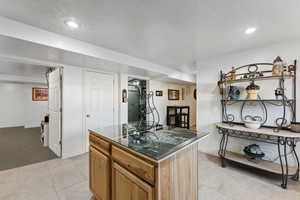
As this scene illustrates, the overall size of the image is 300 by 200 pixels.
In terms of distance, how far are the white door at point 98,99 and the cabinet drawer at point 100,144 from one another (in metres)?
1.84

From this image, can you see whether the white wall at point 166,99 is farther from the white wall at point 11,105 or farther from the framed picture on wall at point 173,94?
the white wall at point 11,105

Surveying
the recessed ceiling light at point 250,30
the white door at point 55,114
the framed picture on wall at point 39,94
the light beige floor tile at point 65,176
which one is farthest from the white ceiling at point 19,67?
the recessed ceiling light at point 250,30

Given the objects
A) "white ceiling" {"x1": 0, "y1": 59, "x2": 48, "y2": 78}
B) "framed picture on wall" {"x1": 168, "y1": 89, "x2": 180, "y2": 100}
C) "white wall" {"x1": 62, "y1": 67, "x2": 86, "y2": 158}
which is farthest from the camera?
"framed picture on wall" {"x1": 168, "y1": 89, "x2": 180, "y2": 100}

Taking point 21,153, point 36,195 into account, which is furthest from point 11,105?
point 36,195

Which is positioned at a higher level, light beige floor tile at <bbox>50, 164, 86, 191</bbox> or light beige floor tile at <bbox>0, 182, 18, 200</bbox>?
light beige floor tile at <bbox>0, 182, 18, 200</bbox>

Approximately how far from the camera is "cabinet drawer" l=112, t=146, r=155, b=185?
0.99 metres

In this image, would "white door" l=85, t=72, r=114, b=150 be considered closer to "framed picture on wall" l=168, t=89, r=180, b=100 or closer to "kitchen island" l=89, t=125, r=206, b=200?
"kitchen island" l=89, t=125, r=206, b=200

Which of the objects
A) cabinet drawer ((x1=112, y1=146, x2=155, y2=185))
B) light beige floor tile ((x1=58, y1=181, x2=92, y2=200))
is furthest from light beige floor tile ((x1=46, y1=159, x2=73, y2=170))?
cabinet drawer ((x1=112, y1=146, x2=155, y2=185))

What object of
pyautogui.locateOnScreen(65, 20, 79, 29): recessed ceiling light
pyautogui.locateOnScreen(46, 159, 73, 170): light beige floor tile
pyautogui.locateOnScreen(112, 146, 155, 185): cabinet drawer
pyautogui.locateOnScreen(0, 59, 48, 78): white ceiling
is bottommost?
pyautogui.locateOnScreen(46, 159, 73, 170): light beige floor tile

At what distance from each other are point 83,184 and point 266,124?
11.0ft

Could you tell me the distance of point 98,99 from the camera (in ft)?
11.8

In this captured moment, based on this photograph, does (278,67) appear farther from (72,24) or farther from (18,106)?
(18,106)

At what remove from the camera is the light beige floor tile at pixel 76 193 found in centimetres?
179

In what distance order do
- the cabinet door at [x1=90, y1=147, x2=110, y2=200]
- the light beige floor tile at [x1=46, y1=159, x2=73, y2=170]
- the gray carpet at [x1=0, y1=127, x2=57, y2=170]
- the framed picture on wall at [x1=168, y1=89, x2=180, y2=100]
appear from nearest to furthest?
the cabinet door at [x1=90, y1=147, x2=110, y2=200], the light beige floor tile at [x1=46, y1=159, x2=73, y2=170], the gray carpet at [x1=0, y1=127, x2=57, y2=170], the framed picture on wall at [x1=168, y1=89, x2=180, y2=100]
